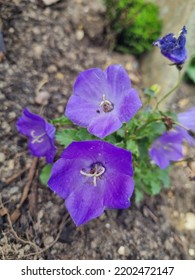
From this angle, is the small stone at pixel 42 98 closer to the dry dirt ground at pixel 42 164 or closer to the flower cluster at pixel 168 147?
the dry dirt ground at pixel 42 164

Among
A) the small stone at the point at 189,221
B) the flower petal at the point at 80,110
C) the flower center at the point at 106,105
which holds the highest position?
the flower center at the point at 106,105

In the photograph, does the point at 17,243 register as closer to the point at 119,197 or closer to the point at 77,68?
the point at 119,197

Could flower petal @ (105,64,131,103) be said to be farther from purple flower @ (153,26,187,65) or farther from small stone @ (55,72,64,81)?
small stone @ (55,72,64,81)

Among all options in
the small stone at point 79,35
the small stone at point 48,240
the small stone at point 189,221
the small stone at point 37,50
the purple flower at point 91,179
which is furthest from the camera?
the small stone at point 79,35

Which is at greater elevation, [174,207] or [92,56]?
[92,56]

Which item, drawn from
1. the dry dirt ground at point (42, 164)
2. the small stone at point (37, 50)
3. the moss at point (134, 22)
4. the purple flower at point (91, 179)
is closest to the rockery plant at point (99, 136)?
the purple flower at point (91, 179)
